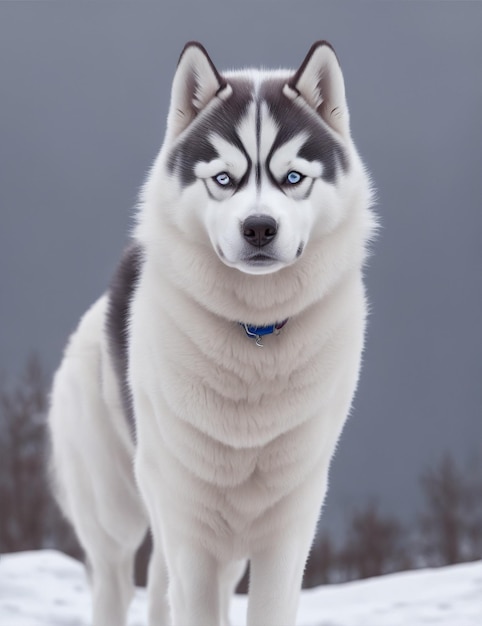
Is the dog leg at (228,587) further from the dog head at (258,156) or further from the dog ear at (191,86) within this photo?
the dog ear at (191,86)

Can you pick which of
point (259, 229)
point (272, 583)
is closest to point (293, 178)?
point (259, 229)

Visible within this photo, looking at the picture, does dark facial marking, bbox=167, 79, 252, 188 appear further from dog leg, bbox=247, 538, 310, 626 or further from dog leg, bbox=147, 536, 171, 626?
dog leg, bbox=147, 536, 171, 626

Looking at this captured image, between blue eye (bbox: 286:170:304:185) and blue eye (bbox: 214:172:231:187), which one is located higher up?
blue eye (bbox: 286:170:304:185)

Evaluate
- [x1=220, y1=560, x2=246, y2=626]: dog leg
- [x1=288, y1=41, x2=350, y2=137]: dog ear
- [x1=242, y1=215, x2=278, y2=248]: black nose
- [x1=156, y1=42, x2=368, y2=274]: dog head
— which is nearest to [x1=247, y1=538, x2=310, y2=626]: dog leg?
[x1=220, y1=560, x2=246, y2=626]: dog leg

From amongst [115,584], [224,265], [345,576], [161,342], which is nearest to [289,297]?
[224,265]

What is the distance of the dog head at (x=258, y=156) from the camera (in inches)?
130

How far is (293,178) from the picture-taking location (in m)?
3.49

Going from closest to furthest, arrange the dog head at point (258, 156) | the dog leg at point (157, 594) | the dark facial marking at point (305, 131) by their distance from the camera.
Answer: the dog head at point (258, 156) < the dark facial marking at point (305, 131) < the dog leg at point (157, 594)

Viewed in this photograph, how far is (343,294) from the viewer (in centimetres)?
387

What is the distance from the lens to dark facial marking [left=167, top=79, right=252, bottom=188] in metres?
3.53

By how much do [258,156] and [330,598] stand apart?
196 inches

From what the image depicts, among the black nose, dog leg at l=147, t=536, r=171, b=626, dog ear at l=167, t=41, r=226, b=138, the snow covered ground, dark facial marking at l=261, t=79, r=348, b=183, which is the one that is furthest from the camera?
the snow covered ground

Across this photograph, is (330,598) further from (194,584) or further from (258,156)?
(258,156)

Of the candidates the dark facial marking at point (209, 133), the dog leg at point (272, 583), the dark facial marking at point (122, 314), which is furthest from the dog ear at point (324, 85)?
the dog leg at point (272, 583)
